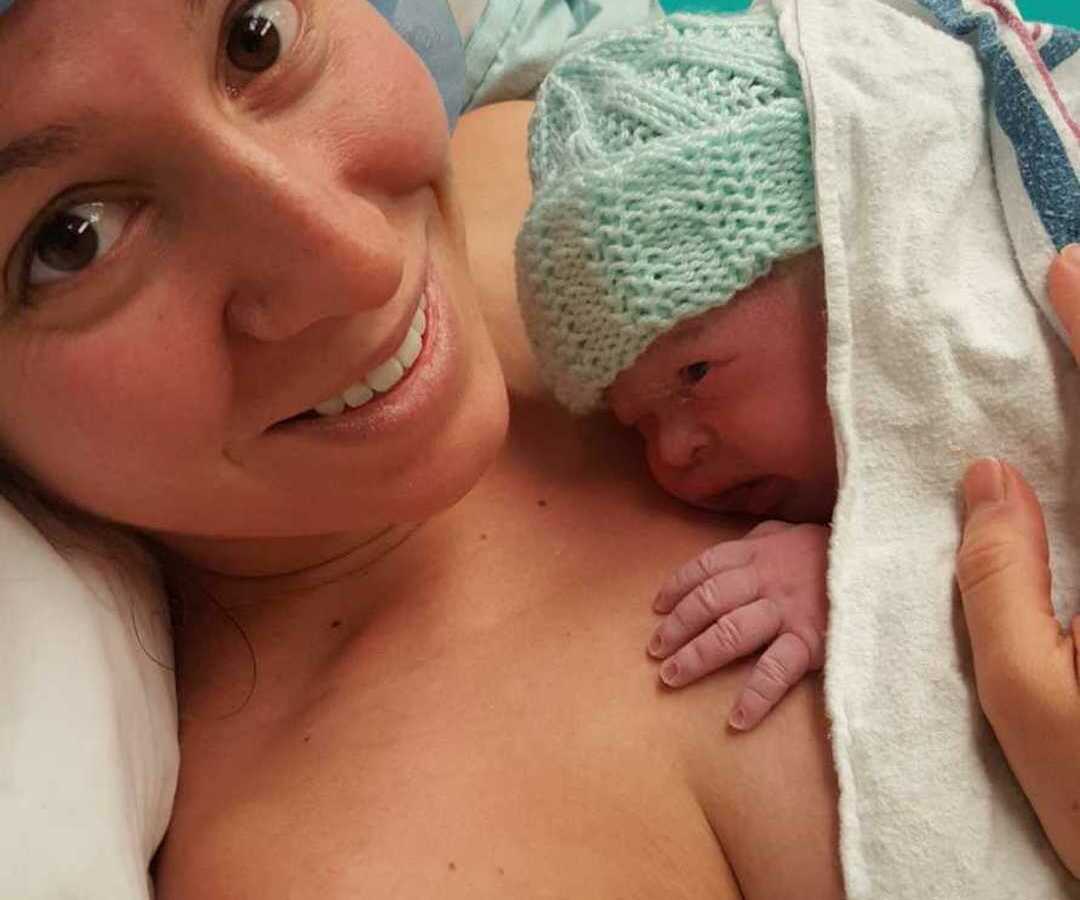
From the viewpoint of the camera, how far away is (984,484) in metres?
0.79

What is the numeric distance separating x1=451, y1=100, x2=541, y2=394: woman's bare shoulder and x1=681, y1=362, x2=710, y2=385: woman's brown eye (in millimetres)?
201

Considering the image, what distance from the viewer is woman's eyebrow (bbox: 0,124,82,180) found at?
58 centimetres

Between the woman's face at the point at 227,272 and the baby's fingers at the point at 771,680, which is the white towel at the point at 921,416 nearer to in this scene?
the baby's fingers at the point at 771,680

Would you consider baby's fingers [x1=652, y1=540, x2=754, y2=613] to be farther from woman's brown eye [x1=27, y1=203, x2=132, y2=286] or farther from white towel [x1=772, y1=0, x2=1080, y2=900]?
woman's brown eye [x1=27, y1=203, x2=132, y2=286]

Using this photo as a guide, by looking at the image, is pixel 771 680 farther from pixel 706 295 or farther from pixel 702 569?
pixel 706 295

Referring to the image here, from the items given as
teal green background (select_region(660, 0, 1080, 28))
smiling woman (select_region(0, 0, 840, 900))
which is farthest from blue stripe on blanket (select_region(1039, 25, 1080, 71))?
teal green background (select_region(660, 0, 1080, 28))

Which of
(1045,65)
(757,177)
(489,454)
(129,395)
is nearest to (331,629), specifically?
(489,454)

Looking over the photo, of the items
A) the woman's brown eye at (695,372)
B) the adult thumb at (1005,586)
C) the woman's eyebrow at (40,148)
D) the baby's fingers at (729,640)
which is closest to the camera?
the woman's eyebrow at (40,148)

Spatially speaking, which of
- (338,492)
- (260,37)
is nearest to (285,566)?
(338,492)

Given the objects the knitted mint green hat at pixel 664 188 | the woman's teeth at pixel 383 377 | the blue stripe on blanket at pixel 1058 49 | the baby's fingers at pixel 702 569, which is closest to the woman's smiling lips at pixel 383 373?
the woman's teeth at pixel 383 377

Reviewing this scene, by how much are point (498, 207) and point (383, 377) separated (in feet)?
1.58

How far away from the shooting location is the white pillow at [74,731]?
671mm

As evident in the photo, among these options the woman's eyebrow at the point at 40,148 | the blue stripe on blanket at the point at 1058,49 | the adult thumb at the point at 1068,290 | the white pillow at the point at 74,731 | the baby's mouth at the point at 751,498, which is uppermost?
the woman's eyebrow at the point at 40,148

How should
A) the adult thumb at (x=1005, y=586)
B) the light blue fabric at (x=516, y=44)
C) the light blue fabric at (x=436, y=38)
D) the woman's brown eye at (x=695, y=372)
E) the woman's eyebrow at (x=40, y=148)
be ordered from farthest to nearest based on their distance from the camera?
the light blue fabric at (x=516, y=44) → the light blue fabric at (x=436, y=38) → the woman's brown eye at (x=695, y=372) → the adult thumb at (x=1005, y=586) → the woman's eyebrow at (x=40, y=148)
